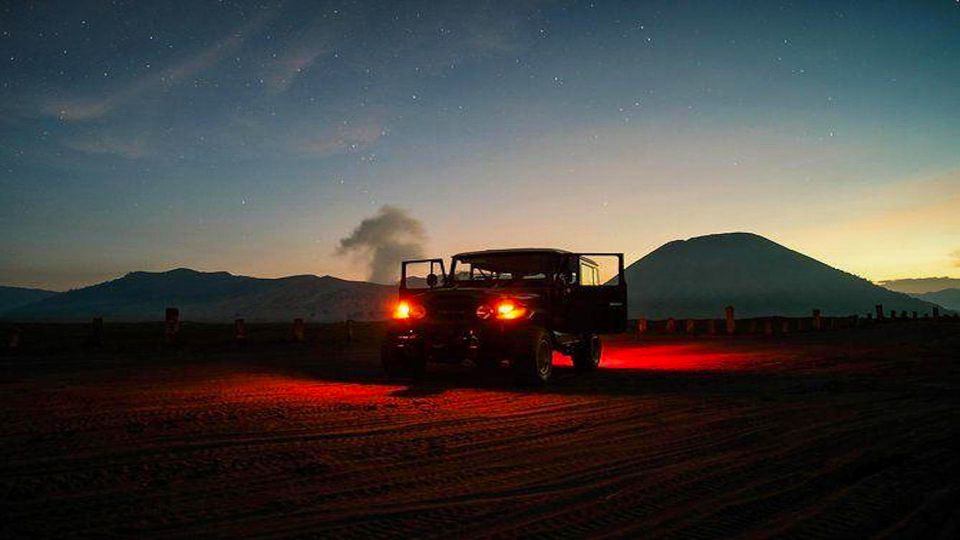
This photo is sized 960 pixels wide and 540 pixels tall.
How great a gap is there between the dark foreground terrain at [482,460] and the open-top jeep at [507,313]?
750mm

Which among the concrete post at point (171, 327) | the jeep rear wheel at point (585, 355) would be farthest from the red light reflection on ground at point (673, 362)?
the concrete post at point (171, 327)

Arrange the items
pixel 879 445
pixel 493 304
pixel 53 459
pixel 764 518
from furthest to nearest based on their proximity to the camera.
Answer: pixel 493 304, pixel 879 445, pixel 53 459, pixel 764 518

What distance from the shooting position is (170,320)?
73.2ft

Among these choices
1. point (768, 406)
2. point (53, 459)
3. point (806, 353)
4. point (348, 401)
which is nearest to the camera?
point (53, 459)

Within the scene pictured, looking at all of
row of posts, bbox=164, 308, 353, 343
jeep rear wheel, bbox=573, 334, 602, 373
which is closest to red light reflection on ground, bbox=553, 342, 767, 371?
jeep rear wheel, bbox=573, 334, 602, 373

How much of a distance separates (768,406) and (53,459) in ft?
26.2

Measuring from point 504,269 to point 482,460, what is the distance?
6949 mm

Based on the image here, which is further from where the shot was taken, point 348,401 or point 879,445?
point 348,401

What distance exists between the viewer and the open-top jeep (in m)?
10.2

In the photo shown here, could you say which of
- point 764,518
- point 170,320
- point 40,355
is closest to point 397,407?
point 764,518

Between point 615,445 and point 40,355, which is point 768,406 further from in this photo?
point 40,355

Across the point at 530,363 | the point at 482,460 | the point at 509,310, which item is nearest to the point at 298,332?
the point at 509,310

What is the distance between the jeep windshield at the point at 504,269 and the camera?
11570 millimetres

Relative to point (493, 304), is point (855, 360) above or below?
below
